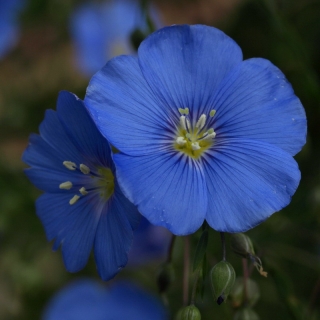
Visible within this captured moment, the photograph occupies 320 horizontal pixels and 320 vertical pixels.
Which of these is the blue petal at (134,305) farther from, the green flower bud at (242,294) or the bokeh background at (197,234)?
the green flower bud at (242,294)

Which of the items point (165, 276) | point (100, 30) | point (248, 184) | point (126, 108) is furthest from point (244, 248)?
point (100, 30)

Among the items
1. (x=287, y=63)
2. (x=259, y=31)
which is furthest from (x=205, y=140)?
(x=259, y=31)

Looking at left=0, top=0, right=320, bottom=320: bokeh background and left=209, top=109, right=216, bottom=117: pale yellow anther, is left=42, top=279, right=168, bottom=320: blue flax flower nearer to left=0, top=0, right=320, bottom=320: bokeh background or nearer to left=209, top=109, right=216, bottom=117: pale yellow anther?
left=0, top=0, right=320, bottom=320: bokeh background

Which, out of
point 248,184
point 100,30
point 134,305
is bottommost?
point 134,305

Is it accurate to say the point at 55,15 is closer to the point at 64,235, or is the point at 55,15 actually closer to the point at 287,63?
the point at 287,63

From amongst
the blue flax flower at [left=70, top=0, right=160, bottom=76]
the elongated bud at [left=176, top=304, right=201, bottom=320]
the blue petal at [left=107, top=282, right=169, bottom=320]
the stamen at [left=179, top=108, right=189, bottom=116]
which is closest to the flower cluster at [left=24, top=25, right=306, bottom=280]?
the stamen at [left=179, top=108, right=189, bottom=116]

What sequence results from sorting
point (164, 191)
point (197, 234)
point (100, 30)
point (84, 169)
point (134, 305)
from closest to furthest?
point (164, 191), point (84, 169), point (197, 234), point (134, 305), point (100, 30)

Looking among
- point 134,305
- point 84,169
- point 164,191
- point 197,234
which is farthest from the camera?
point 134,305

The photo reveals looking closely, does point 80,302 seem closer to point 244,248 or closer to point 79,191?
point 79,191
